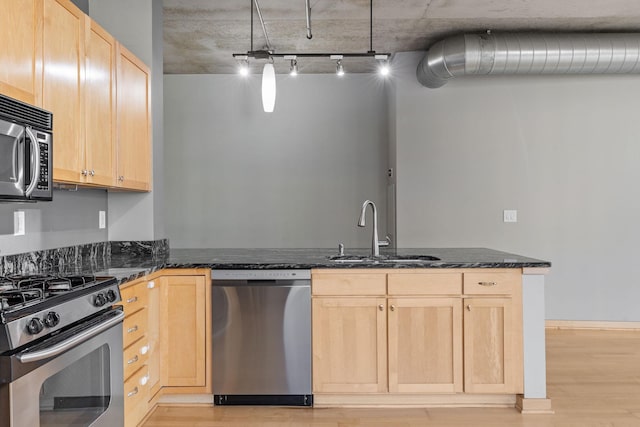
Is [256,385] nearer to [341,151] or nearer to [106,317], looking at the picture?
[106,317]

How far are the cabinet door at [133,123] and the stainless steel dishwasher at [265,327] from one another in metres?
0.84

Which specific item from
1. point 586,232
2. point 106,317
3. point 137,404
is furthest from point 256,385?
point 586,232

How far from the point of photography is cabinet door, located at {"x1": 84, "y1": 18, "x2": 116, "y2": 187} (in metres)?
2.51

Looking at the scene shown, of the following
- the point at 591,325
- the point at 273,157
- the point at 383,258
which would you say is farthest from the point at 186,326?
the point at 591,325

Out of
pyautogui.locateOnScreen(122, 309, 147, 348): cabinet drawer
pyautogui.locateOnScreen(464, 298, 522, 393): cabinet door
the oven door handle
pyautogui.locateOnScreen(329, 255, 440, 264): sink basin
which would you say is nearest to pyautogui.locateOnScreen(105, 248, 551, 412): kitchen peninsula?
pyautogui.locateOnScreen(464, 298, 522, 393): cabinet door

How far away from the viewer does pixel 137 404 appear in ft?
8.15

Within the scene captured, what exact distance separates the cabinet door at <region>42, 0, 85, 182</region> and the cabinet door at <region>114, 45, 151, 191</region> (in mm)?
432

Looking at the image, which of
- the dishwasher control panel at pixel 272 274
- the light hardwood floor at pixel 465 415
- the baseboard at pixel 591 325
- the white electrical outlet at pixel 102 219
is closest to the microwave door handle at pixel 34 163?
the dishwasher control panel at pixel 272 274

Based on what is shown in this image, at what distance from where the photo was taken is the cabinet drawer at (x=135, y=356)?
7.73 ft

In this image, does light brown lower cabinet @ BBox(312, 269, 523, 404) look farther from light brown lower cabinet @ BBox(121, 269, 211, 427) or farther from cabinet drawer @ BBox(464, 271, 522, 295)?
light brown lower cabinet @ BBox(121, 269, 211, 427)

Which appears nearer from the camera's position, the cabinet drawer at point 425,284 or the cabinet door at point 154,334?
the cabinet door at point 154,334

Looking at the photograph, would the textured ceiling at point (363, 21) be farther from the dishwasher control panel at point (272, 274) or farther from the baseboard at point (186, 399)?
the baseboard at point (186, 399)

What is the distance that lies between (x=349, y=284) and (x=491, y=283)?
824 millimetres

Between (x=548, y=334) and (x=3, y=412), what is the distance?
4.56 metres
